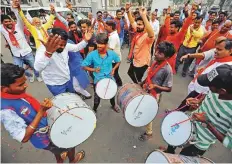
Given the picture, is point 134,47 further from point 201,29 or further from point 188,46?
point 201,29

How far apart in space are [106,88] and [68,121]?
1.27m

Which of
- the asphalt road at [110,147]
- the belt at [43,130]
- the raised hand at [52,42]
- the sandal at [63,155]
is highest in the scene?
the raised hand at [52,42]

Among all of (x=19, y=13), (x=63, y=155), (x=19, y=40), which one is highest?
(x=19, y=13)

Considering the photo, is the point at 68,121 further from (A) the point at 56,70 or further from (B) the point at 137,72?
(B) the point at 137,72

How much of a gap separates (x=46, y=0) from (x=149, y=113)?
22.0 meters

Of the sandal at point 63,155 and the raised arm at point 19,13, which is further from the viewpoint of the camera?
the raised arm at point 19,13

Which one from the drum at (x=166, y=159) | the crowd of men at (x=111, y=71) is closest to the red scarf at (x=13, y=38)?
the crowd of men at (x=111, y=71)

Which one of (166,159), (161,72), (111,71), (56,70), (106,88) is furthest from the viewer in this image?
(111,71)

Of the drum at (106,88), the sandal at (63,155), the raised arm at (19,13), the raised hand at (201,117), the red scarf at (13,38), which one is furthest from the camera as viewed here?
the red scarf at (13,38)

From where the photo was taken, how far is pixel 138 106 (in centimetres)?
238

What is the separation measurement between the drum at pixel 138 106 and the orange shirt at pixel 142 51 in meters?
1.12

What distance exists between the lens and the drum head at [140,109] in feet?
7.69

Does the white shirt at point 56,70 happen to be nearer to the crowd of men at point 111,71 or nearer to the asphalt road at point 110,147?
the crowd of men at point 111,71

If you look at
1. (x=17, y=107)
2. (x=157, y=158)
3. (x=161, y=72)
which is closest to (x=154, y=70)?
(x=161, y=72)
